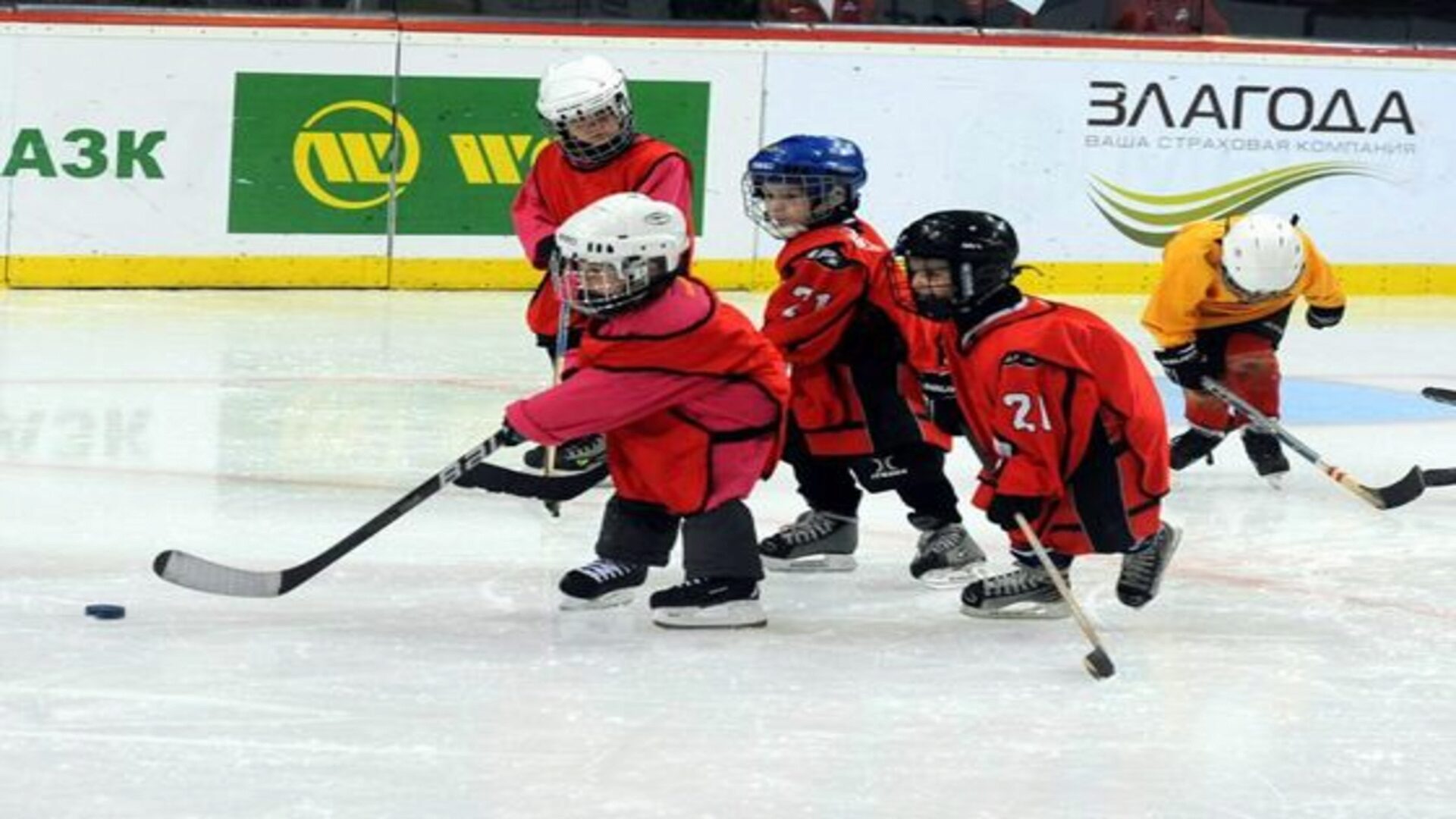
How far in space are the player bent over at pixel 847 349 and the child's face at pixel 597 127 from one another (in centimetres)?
67

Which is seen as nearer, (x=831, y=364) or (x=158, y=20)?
(x=831, y=364)

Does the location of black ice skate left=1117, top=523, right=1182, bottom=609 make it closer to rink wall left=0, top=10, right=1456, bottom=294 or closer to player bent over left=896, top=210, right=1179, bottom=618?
player bent over left=896, top=210, right=1179, bottom=618

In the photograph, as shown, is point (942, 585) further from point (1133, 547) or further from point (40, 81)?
point (40, 81)

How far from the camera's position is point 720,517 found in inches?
180

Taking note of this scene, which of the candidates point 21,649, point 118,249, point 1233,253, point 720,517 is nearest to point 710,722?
point 720,517

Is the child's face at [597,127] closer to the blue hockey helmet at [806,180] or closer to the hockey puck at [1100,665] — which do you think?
the blue hockey helmet at [806,180]

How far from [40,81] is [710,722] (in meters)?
5.64

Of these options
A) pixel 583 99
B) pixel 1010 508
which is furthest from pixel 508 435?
pixel 583 99

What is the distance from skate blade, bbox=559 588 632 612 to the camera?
4.68 m

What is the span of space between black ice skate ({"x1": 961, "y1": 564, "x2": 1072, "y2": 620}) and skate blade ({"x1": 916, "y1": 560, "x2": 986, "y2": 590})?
25 centimetres

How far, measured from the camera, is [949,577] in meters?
5.04

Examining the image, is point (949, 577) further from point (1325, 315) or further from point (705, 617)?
point (1325, 315)

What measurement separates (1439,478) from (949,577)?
→ 156cm

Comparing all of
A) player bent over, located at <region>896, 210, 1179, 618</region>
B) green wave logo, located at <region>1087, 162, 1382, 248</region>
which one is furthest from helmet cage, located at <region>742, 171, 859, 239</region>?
green wave logo, located at <region>1087, 162, 1382, 248</region>
